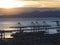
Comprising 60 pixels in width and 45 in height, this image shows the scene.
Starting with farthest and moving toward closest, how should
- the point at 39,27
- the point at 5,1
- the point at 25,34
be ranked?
the point at 39,27
the point at 25,34
the point at 5,1

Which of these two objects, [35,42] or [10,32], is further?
[10,32]

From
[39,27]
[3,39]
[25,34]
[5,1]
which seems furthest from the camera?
[39,27]

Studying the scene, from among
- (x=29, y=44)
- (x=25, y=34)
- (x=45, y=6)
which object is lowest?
(x=29, y=44)

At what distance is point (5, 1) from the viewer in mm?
592

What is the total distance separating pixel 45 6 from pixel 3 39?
2925 mm

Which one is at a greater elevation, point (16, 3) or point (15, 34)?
point (16, 3)

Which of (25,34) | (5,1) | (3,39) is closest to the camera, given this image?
(5,1)

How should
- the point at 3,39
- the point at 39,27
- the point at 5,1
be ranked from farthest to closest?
the point at 39,27, the point at 3,39, the point at 5,1

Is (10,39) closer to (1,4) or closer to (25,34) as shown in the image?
(25,34)

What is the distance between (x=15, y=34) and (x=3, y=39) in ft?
1.25

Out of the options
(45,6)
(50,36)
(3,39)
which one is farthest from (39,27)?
(45,6)

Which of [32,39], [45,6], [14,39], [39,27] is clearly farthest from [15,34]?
[45,6]

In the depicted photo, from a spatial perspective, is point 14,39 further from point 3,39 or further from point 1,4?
point 1,4

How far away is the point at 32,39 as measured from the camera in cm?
355
